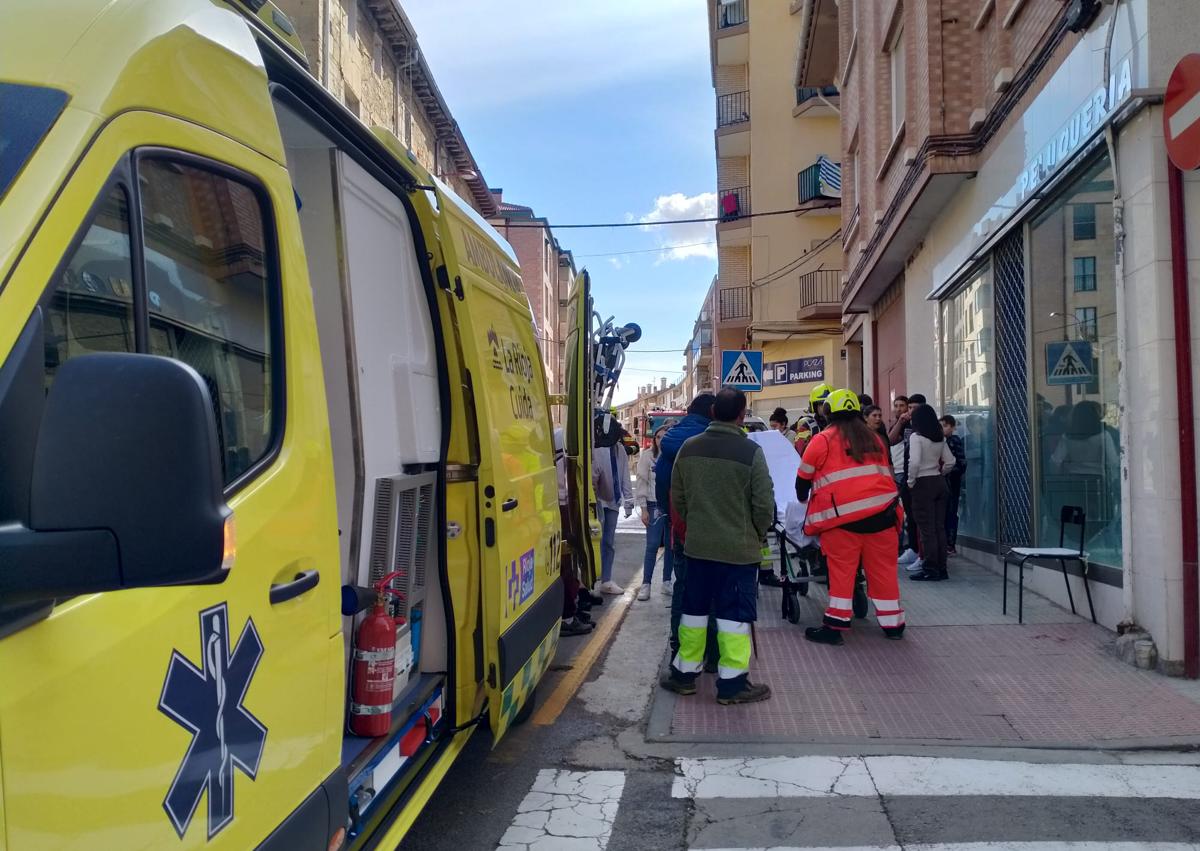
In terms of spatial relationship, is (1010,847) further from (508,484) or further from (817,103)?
(817,103)

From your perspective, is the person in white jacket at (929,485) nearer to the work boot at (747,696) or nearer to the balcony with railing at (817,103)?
the work boot at (747,696)

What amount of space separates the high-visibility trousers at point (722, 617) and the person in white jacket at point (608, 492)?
2.88m

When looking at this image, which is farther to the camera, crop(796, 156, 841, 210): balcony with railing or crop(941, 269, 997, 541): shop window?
crop(796, 156, 841, 210): balcony with railing

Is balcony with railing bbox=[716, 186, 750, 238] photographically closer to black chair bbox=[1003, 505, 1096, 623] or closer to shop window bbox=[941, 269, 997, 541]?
shop window bbox=[941, 269, 997, 541]

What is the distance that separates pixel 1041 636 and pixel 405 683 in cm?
501

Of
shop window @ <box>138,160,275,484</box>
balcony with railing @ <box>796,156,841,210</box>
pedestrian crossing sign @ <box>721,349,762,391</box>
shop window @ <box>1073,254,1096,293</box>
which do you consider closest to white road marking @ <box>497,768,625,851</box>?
shop window @ <box>138,160,275,484</box>

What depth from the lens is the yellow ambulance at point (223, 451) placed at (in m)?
1.47

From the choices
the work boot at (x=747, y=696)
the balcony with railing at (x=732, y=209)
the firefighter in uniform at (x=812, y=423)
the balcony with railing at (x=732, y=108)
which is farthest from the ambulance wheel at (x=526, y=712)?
the balcony with railing at (x=732, y=108)

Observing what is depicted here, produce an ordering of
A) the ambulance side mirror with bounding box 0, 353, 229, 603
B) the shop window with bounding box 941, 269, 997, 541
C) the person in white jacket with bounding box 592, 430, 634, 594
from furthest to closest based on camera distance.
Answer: the shop window with bounding box 941, 269, 997, 541 < the person in white jacket with bounding box 592, 430, 634, 594 < the ambulance side mirror with bounding box 0, 353, 229, 603

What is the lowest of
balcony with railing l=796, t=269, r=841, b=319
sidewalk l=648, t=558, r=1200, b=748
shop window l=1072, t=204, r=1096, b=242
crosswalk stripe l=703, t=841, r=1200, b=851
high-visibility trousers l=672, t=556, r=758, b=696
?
crosswalk stripe l=703, t=841, r=1200, b=851

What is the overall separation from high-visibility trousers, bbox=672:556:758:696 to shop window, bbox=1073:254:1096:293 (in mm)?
3840

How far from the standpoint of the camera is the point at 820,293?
2680 centimetres

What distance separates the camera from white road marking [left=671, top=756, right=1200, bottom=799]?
14.0 ft

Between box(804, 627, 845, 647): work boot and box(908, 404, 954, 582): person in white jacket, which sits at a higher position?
box(908, 404, 954, 582): person in white jacket
